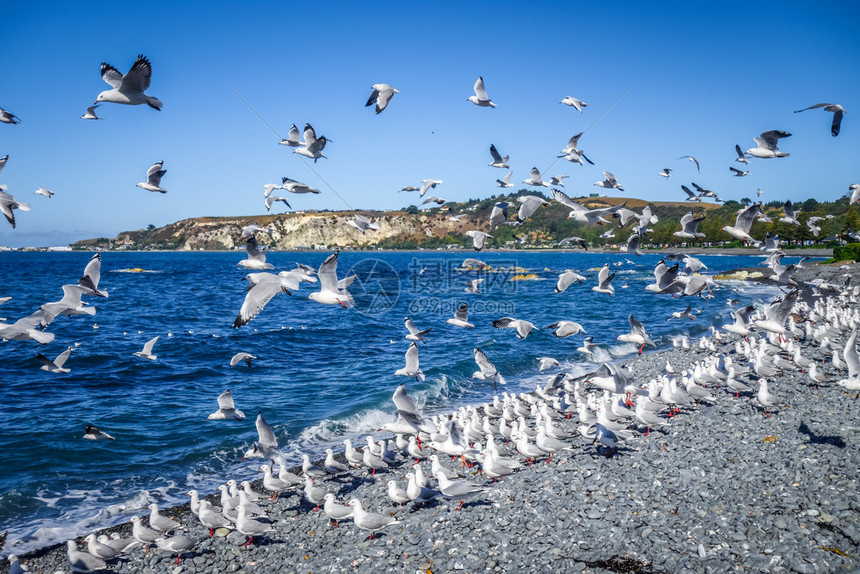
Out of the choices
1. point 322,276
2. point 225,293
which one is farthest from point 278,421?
point 225,293

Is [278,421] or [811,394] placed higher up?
[811,394]

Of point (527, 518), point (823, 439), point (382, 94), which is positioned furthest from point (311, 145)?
point (823, 439)

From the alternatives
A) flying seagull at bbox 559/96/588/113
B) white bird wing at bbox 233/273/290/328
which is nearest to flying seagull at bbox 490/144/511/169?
flying seagull at bbox 559/96/588/113

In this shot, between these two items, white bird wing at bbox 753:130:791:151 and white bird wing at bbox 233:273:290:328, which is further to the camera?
white bird wing at bbox 753:130:791:151

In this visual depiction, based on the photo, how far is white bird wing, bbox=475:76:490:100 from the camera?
13.8 m

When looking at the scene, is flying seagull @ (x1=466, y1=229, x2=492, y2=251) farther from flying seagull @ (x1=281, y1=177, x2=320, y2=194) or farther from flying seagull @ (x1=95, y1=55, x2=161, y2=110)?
flying seagull @ (x1=95, y1=55, x2=161, y2=110)

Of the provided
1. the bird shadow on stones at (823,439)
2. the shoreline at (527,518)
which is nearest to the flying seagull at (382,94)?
the shoreline at (527,518)

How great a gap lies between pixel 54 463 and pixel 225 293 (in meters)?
39.2

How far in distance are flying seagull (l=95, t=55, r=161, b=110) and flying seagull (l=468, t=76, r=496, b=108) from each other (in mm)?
7820

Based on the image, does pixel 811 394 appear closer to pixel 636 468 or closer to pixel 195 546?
pixel 636 468

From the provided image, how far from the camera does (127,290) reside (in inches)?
2016

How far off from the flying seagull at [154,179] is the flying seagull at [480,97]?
25.8ft

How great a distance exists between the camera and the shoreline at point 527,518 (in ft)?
21.6

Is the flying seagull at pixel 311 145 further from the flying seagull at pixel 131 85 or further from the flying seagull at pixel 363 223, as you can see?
the flying seagull at pixel 131 85
